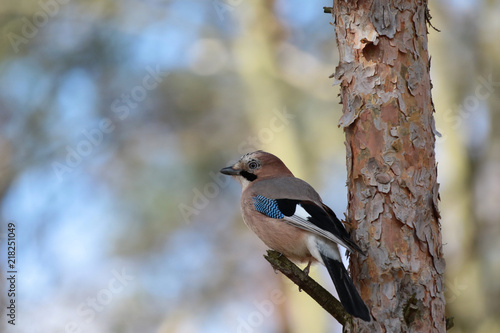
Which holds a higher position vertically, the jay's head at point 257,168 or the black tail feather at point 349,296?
the jay's head at point 257,168

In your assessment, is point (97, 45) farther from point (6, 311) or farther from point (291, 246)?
point (291, 246)

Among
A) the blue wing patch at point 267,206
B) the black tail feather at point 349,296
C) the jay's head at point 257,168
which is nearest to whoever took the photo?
the black tail feather at point 349,296

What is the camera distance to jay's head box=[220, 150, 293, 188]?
577cm

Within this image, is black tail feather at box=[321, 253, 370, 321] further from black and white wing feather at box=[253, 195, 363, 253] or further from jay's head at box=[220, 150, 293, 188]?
jay's head at box=[220, 150, 293, 188]

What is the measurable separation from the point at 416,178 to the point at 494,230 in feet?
17.9

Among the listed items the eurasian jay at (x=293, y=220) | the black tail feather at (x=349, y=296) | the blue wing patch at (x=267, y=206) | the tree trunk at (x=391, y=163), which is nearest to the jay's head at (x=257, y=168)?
the eurasian jay at (x=293, y=220)

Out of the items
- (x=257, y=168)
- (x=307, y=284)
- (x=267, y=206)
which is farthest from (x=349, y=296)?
(x=257, y=168)

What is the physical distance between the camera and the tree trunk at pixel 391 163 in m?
4.12

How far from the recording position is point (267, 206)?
5129 millimetres

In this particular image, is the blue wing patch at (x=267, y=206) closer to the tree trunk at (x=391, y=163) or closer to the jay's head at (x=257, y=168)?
the jay's head at (x=257, y=168)

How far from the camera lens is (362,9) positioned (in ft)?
15.0

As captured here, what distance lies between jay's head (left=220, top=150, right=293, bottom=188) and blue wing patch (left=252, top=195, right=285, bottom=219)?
1.69 ft

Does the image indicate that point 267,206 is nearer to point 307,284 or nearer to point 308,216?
point 308,216

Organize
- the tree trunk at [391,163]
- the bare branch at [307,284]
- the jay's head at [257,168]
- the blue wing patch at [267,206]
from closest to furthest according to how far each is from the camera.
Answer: the bare branch at [307,284]
the tree trunk at [391,163]
the blue wing patch at [267,206]
the jay's head at [257,168]
